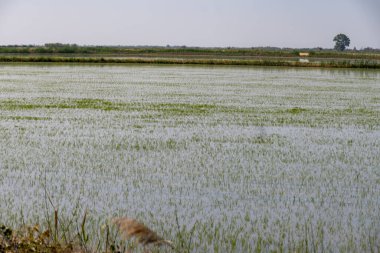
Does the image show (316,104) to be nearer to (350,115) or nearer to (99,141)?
(350,115)

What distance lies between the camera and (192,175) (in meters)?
9.27

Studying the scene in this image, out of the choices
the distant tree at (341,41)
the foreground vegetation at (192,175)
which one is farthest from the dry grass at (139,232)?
the distant tree at (341,41)

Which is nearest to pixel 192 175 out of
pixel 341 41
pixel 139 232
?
pixel 139 232

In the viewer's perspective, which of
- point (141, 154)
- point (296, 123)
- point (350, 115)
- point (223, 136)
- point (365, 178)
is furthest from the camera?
point (350, 115)

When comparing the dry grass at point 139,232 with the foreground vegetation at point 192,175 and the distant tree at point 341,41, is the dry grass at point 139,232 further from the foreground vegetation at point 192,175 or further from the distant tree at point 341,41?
the distant tree at point 341,41

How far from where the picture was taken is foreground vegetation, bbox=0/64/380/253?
252 inches

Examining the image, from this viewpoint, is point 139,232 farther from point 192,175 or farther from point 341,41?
point 341,41

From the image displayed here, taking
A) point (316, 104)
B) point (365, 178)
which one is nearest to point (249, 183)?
point (365, 178)

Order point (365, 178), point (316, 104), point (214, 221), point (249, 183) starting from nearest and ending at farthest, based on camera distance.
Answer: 1. point (214, 221)
2. point (249, 183)
3. point (365, 178)
4. point (316, 104)

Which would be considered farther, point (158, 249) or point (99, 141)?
point (99, 141)

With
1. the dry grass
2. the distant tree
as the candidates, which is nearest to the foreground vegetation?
the dry grass

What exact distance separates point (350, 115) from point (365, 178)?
26.6 feet

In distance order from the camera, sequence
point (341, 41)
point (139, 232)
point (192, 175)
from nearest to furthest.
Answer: point (139, 232) → point (192, 175) → point (341, 41)

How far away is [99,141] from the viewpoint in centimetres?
1207
